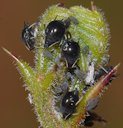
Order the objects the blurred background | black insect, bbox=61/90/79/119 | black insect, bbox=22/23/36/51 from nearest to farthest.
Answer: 1. black insect, bbox=61/90/79/119
2. black insect, bbox=22/23/36/51
3. the blurred background

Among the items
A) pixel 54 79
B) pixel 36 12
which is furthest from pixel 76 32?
pixel 36 12

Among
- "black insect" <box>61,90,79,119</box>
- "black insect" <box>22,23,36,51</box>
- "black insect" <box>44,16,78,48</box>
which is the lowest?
"black insect" <box>61,90,79,119</box>

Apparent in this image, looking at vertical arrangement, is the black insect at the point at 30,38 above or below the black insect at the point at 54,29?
above

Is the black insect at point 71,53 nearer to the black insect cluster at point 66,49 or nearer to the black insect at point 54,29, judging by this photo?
the black insect cluster at point 66,49

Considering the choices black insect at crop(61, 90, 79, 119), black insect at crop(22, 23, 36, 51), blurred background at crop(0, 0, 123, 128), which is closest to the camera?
black insect at crop(61, 90, 79, 119)

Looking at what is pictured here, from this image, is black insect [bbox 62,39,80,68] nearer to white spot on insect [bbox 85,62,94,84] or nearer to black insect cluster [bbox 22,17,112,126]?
black insect cluster [bbox 22,17,112,126]

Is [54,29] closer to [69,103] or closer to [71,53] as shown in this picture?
[71,53]

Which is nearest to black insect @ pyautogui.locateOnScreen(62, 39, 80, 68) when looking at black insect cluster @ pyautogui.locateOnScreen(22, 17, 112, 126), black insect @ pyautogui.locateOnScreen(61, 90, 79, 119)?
black insect cluster @ pyautogui.locateOnScreen(22, 17, 112, 126)

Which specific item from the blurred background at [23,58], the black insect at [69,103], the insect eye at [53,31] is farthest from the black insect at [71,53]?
the blurred background at [23,58]

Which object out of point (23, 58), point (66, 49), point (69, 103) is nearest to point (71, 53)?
point (66, 49)
